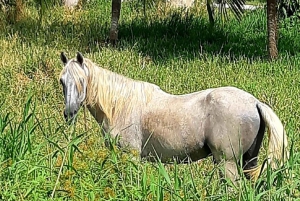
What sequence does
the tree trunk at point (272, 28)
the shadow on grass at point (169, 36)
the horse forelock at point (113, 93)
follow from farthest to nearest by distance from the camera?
the shadow on grass at point (169, 36) → the tree trunk at point (272, 28) → the horse forelock at point (113, 93)

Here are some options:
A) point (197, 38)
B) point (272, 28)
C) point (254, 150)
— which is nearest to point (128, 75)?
point (272, 28)

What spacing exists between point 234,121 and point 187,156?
0.51 m

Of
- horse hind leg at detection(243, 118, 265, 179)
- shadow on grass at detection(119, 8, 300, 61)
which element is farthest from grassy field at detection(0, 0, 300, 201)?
horse hind leg at detection(243, 118, 265, 179)

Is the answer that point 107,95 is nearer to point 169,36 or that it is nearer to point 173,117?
point 173,117

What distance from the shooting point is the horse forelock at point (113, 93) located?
16.9 ft

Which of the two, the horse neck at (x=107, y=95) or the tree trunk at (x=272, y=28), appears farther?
the tree trunk at (x=272, y=28)

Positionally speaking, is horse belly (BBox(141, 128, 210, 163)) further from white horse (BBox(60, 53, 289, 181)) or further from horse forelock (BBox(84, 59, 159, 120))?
horse forelock (BBox(84, 59, 159, 120))

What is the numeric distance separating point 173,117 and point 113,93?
1.95 ft

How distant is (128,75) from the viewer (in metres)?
8.84

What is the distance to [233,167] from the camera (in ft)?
15.4

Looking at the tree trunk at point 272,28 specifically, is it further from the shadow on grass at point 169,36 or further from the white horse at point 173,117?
the white horse at point 173,117

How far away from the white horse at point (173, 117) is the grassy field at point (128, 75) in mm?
216

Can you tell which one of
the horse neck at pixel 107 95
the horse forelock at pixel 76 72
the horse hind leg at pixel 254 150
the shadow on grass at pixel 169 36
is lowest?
the shadow on grass at pixel 169 36

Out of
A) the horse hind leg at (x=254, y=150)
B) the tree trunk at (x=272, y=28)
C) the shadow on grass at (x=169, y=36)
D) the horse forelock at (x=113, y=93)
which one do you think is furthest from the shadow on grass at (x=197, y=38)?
the horse hind leg at (x=254, y=150)
